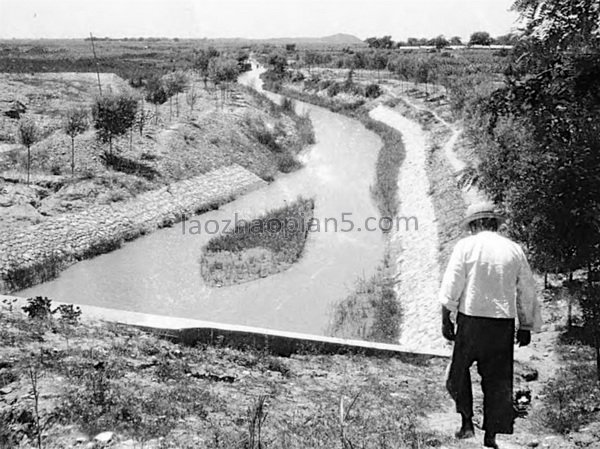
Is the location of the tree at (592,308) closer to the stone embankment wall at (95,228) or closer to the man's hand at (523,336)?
the man's hand at (523,336)

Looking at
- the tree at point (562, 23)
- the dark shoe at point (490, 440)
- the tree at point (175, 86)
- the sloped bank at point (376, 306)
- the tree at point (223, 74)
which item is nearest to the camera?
the tree at point (562, 23)

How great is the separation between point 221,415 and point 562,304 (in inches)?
295

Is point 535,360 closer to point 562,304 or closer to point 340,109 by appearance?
point 562,304

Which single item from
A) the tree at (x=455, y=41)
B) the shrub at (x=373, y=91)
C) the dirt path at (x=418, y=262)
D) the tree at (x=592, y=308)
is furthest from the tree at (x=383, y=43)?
the tree at (x=592, y=308)

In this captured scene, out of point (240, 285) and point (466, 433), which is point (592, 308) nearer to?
point (466, 433)

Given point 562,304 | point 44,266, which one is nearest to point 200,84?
point 44,266

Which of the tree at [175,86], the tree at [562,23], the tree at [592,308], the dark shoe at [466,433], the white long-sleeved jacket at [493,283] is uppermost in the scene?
the tree at [175,86]

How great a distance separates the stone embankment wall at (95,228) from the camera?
16375mm

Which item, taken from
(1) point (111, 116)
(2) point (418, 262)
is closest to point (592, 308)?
(2) point (418, 262)

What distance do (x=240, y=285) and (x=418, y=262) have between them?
5.06m

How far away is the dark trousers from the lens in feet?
15.2

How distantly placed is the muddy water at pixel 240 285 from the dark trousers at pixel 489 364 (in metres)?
8.93

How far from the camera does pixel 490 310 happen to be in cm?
457

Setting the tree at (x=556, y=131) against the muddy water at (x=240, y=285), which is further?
the muddy water at (x=240, y=285)
